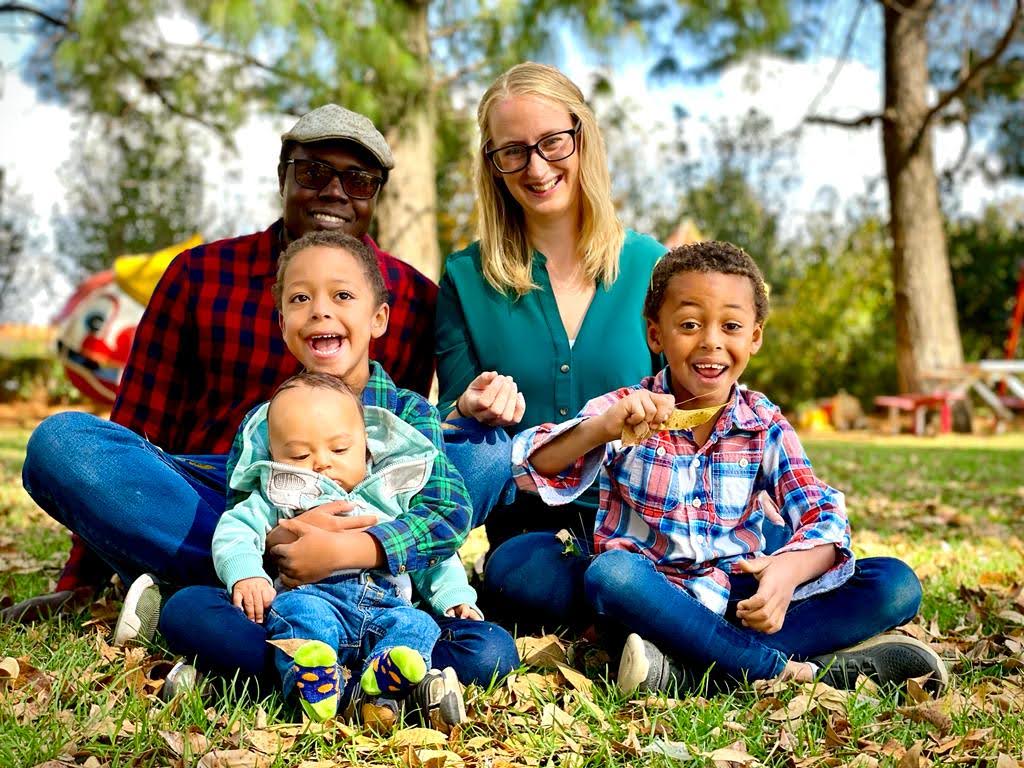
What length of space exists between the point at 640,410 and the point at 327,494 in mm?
776

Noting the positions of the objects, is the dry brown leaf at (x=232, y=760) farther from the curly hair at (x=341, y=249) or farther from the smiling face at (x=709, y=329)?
the smiling face at (x=709, y=329)

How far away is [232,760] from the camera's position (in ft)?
6.42

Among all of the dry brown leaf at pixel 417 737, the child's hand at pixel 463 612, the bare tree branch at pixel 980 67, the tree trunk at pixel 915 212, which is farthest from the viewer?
the tree trunk at pixel 915 212

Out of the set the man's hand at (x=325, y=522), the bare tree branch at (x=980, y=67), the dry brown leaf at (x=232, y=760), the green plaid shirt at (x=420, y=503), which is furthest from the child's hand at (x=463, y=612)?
the bare tree branch at (x=980, y=67)

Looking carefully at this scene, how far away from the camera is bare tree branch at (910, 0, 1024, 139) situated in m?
10.7

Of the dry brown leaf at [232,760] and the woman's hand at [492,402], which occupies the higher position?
the woman's hand at [492,402]

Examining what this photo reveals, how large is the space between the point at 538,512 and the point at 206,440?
3.39ft

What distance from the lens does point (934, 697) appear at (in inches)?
96.0

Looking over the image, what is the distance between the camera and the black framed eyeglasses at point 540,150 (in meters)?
3.11

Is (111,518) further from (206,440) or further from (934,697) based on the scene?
(934,697)

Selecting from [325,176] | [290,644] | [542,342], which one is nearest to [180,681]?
[290,644]

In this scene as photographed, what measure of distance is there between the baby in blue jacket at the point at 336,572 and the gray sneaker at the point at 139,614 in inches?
14.9

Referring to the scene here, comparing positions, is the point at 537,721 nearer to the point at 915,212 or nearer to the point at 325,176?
the point at 325,176

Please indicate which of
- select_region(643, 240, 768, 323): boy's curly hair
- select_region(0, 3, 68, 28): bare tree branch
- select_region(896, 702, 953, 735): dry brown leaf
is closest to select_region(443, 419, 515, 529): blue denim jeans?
select_region(643, 240, 768, 323): boy's curly hair
